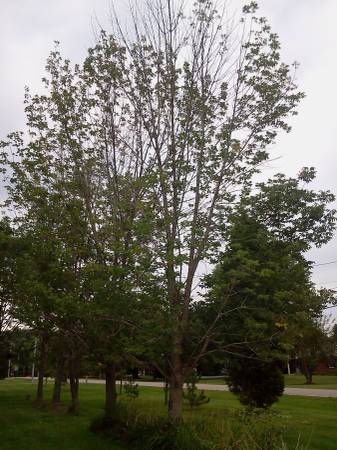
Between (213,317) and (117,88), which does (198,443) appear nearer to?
(213,317)

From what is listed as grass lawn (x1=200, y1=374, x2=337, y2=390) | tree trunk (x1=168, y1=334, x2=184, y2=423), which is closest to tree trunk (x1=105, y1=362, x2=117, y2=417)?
tree trunk (x1=168, y1=334, x2=184, y2=423)

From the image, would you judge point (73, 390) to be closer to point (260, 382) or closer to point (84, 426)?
point (84, 426)

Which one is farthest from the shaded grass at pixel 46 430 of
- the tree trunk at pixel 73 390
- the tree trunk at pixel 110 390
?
the tree trunk at pixel 110 390

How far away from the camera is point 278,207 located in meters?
12.9

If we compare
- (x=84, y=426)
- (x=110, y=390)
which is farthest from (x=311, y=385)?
(x=110, y=390)

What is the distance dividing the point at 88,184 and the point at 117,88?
8.42ft

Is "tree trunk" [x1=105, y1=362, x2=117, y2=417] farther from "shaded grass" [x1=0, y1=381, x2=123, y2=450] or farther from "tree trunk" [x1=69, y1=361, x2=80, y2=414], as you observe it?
"tree trunk" [x1=69, y1=361, x2=80, y2=414]

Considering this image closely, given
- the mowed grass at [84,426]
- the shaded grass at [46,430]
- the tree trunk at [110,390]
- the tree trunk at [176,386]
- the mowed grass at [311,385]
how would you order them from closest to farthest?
the tree trunk at [176,386] → the mowed grass at [84,426] → the shaded grass at [46,430] → the tree trunk at [110,390] → the mowed grass at [311,385]

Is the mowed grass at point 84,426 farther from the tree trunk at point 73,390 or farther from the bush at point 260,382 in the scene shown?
the bush at point 260,382

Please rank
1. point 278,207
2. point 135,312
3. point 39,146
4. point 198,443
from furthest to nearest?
point 39,146 < point 278,207 < point 135,312 < point 198,443

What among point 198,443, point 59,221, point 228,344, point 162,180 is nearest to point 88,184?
point 59,221

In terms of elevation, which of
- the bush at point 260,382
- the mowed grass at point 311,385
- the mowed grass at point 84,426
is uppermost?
the bush at point 260,382

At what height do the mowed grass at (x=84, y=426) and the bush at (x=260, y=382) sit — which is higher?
the bush at (x=260, y=382)

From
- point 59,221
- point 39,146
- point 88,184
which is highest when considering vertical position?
point 39,146
